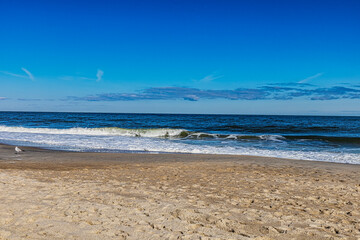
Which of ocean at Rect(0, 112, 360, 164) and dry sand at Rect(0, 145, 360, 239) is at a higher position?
dry sand at Rect(0, 145, 360, 239)

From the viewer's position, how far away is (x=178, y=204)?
605cm

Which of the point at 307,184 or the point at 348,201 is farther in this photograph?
the point at 307,184

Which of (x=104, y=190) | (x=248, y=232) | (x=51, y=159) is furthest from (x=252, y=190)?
(x=51, y=159)

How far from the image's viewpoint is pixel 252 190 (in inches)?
293

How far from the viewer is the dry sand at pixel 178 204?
4684 millimetres

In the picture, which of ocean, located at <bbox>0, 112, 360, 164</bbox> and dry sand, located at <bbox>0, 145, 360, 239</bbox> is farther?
ocean, located at <bbox>0, 112, 360, 164</bbox>

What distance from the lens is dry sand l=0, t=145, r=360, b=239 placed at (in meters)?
4.68

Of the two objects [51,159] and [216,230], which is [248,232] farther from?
[51,159]

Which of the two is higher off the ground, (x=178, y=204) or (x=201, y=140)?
(x=178, y=204)

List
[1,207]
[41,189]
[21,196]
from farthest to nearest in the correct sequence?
[41,189] → [21,196] → [1,207]

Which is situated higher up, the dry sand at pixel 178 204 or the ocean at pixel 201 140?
the dry sand at pixel 178 204

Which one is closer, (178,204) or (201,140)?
(178,204)

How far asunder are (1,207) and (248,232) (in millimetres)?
4195

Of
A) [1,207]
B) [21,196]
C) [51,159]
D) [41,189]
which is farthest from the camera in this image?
[51,159]
